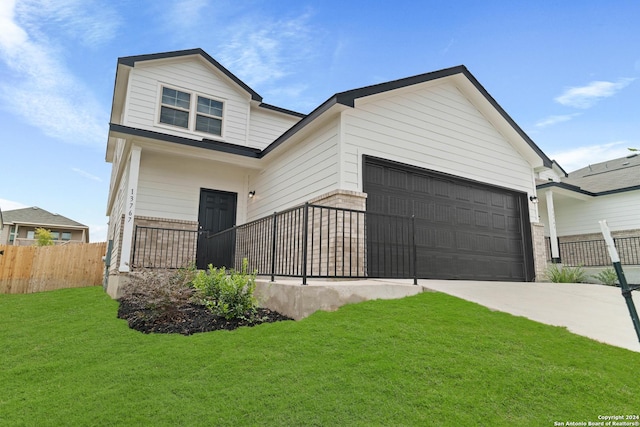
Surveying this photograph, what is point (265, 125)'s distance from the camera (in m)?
12.4

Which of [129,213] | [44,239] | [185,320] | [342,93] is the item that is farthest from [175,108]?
[44,239]

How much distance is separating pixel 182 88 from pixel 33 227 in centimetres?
2710

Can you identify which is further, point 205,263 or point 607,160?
point 607,160

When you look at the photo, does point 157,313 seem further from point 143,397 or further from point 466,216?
point 466,216

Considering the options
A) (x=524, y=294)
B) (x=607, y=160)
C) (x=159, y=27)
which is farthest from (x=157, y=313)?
(x=607, y=160)

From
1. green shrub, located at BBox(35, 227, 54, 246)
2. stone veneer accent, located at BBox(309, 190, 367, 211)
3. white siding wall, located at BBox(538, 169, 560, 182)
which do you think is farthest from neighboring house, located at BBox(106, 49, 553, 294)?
green shrub, located at BBox(35, 227, 54, 246)

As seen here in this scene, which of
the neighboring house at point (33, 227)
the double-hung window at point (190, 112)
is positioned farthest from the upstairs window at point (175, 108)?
the neighboring house at point (33, 227)

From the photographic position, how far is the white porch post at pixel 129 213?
767 cm

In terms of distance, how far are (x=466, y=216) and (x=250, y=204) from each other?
5606 millimetres

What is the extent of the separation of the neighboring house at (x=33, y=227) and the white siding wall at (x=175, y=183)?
24.1 m

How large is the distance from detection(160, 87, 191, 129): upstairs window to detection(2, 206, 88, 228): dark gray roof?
25608 mm

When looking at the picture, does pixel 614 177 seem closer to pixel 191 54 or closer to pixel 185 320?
pixel 191 54

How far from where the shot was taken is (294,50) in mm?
12266

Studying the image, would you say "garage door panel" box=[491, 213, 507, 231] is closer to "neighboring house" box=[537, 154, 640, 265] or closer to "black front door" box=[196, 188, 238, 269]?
"neighboring house" box=[537, 154, 640, 265]
